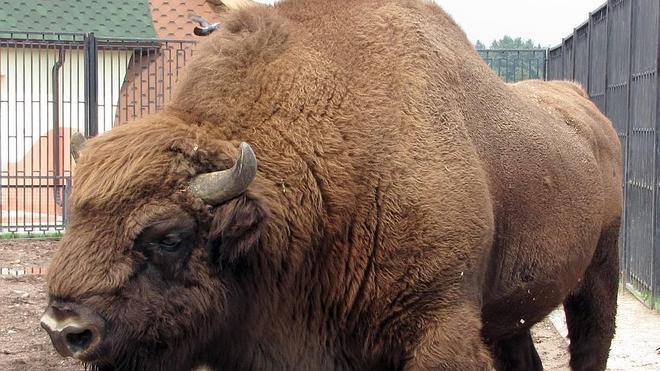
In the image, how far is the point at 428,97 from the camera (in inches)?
177

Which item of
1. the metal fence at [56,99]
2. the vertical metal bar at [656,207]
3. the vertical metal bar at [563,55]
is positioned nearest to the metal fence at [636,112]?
the vertical metal bar at [656,207]

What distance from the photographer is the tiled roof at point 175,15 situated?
74.6 ft

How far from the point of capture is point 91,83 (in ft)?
53.8

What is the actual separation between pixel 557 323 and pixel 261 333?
18.0 feet

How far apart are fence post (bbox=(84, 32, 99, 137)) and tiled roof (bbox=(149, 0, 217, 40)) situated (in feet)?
20.0

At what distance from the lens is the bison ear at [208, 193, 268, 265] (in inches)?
155

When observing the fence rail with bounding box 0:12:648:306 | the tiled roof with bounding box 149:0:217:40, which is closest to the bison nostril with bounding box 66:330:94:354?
the fence rail with bounding box 0:12:648:306

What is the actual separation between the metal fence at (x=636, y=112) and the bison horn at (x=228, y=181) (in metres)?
6.19

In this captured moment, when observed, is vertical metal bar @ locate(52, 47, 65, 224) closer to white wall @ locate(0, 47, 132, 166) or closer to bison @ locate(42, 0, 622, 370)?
white wall @ locate(0, 47, 132, 166)

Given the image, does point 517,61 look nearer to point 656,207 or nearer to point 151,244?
point 656,207

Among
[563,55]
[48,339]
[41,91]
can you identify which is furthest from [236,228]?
[41,91]

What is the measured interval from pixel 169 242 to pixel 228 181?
0.35m

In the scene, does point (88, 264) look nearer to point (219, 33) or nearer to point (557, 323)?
point (219, 33)

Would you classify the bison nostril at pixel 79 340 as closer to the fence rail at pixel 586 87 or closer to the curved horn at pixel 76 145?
the curved horn at pixel 76 145
